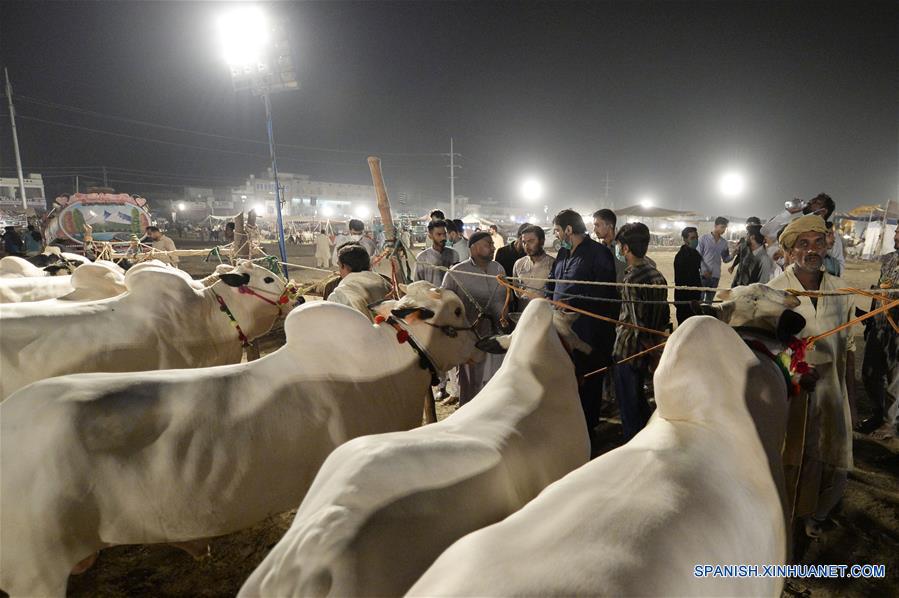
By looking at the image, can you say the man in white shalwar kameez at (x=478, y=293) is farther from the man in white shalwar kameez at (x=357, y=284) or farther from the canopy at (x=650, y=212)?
the canopy at (x=650, y=212)

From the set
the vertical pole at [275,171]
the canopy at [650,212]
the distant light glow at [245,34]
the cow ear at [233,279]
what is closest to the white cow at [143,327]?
the cow ear at [233,279]

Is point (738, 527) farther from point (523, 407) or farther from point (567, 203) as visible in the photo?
point (567, 203)

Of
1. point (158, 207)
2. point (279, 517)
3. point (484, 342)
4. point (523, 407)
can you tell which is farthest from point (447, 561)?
point (158, 207)

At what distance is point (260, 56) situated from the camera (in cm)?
1222

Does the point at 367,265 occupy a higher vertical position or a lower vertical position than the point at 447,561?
higher

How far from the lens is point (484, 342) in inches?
118

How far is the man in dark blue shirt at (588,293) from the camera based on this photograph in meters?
3.84

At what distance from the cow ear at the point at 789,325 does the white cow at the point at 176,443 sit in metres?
2.12

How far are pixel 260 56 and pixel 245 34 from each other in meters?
0.61

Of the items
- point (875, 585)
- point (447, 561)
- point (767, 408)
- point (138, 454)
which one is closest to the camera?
point (447, 561)

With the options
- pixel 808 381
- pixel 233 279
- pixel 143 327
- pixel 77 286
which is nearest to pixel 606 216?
pixel 808 381

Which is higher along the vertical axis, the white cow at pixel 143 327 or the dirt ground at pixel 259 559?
the white cow at pixel 143 327

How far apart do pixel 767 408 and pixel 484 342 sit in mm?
1601

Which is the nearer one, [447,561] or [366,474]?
[447,561]
